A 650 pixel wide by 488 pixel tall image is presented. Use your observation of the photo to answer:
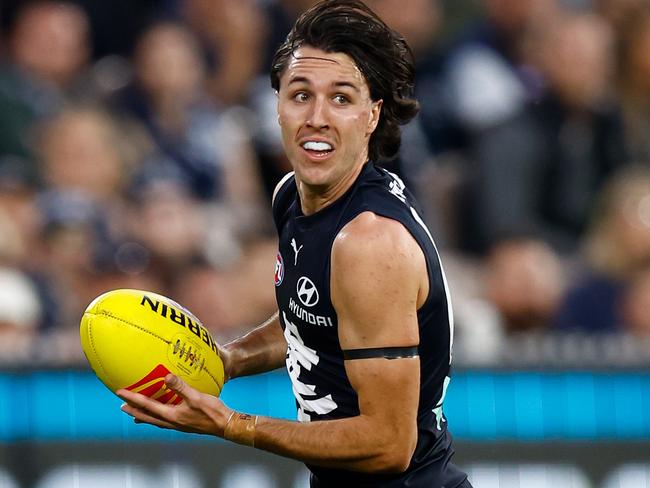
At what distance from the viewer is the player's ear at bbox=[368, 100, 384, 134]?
13.0 feet

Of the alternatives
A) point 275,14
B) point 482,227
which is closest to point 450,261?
point 482,227

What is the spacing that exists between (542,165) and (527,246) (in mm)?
696

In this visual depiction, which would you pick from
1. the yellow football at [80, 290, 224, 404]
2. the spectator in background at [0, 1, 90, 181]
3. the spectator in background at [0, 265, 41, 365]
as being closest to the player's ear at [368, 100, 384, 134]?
the yellow football at [80, 290, 224, 404]

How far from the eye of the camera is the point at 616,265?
7406 mm

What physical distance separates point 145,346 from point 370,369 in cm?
83

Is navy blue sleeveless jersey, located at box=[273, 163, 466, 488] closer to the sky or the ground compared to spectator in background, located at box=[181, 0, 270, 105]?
closer to the ground

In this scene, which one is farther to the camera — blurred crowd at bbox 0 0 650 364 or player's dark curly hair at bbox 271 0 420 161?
blurred crowd at bbox 0 0 650 364

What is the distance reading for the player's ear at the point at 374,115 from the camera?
398cm

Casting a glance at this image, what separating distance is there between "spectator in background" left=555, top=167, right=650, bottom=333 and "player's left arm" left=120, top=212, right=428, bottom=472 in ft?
11.4

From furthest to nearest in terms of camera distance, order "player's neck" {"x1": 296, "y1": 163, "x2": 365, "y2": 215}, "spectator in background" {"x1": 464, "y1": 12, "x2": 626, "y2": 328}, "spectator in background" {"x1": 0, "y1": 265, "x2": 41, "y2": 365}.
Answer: "spectator in background" {"x1": 464, "y1": 12, "x2": 626, "y2": 328} → "spectator in background" {"x1": 0, "y1": 265, "x2": 41, "y2": 365} → "player's neck" {"x1": 296, "y1": 163, "x2": 365, "y2": 215}

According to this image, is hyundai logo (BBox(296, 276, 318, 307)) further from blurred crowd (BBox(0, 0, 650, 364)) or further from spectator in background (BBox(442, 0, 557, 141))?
spectator in background (BBox(442, 0, 557, 141))

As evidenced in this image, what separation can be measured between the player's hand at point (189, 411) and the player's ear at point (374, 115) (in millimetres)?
984

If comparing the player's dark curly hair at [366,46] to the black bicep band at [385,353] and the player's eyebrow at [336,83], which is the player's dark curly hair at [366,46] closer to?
the player's eyebrow at [336,83]

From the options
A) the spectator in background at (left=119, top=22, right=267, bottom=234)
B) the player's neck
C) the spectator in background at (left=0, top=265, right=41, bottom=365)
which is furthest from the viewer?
the spectator in background at (left=119, top=22, right=267, bottom=234)
